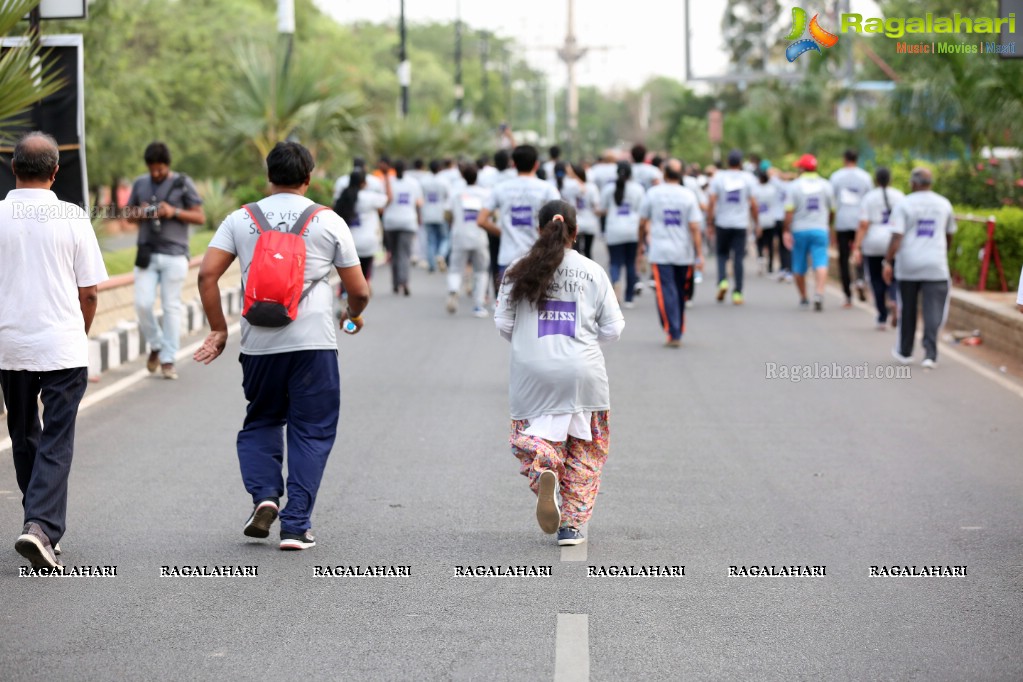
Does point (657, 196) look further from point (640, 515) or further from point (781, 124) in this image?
point (781, 124)

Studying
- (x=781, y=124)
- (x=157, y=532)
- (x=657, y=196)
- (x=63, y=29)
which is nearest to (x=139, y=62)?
(x=781, y=124)

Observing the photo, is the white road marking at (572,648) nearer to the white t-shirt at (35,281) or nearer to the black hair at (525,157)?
the white t-shirt at (35,281)

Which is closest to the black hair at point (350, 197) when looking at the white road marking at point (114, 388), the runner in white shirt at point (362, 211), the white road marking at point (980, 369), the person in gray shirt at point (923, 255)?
the runner in white shirt at point (362, 211)

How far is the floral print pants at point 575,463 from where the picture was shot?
278 inches

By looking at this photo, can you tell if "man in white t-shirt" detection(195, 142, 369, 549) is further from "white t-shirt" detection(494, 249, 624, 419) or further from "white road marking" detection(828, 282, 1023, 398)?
"white road marking" detection(828, 282, 1023, 398)

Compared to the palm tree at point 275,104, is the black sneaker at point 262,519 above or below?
below

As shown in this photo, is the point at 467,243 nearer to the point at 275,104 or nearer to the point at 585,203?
the point at 585,203

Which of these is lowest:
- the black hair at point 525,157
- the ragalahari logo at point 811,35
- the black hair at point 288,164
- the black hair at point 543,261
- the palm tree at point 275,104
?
the black hair at point 543,261

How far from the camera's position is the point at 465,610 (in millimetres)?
6012

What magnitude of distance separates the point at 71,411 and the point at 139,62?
3911cm

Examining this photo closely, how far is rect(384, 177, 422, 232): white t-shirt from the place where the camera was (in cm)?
2156

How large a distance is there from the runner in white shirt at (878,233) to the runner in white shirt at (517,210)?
14.3 feet

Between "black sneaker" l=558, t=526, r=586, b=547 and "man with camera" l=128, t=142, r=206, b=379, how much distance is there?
616cm

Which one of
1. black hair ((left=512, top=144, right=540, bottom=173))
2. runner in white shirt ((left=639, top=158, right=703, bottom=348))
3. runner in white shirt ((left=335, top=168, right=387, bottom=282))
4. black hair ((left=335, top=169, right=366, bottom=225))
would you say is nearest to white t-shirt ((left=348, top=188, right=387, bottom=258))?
runner in white shirt ((left=335, top=168, right=387, bottom=282))
